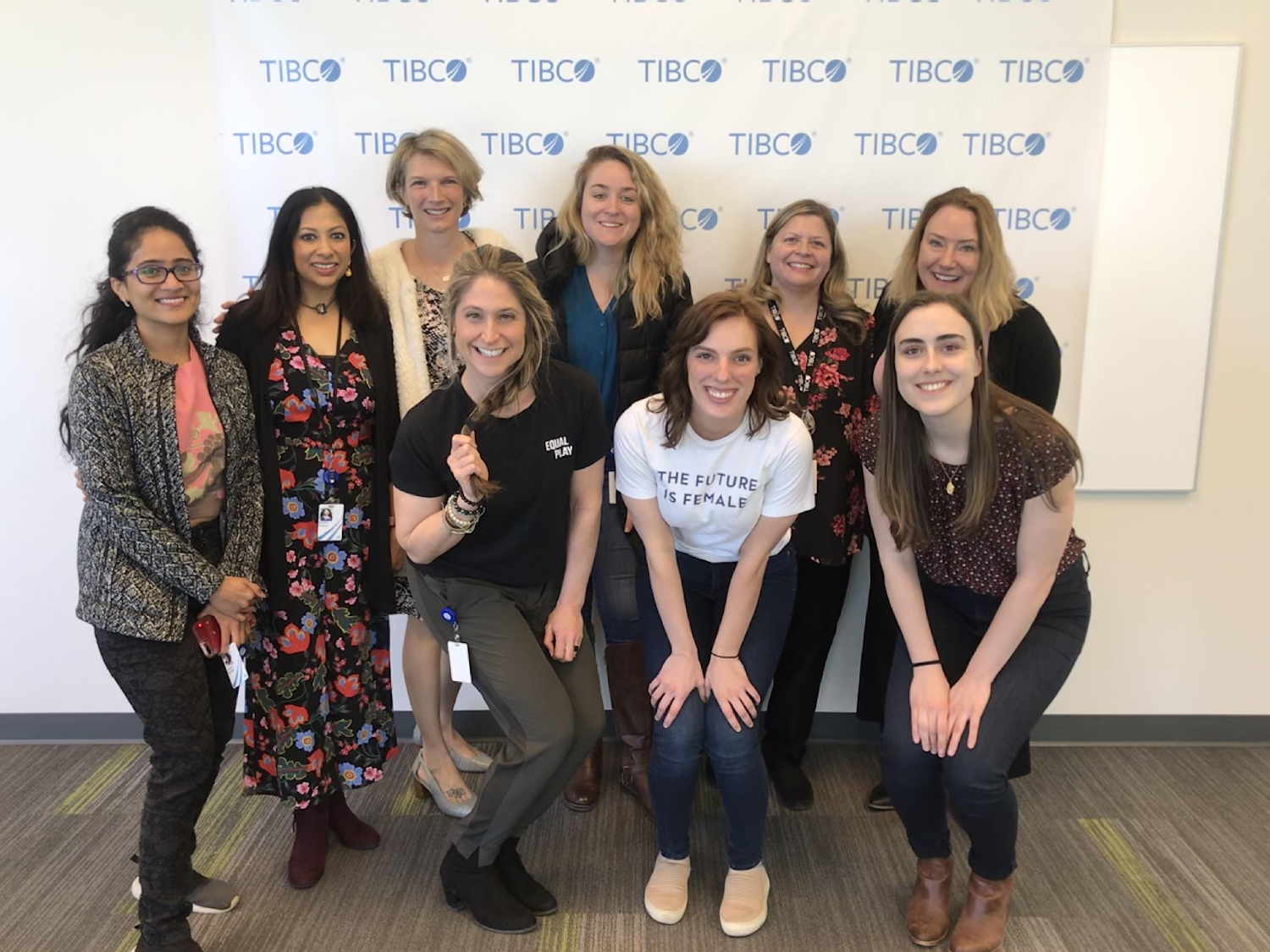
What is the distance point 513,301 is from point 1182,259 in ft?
6.69

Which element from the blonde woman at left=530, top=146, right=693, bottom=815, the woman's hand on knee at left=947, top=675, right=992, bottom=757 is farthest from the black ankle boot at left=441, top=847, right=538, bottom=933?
the woman's hand on knee at left=947, top=675, right=992, bottom=757

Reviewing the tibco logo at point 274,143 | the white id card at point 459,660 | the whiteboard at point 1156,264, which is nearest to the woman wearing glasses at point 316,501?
the white id card at point 459,660

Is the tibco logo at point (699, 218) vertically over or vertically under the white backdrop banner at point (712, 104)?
under

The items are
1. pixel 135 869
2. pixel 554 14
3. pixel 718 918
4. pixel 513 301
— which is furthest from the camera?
pixel 554 14

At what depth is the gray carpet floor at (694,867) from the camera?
6.47ft

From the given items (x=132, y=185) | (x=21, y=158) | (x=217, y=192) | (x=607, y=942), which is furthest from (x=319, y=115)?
(x=607, y=942)

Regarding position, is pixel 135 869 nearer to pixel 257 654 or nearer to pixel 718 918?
pixel 257 654

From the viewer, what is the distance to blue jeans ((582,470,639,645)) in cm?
233

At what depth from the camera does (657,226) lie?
7.50ft

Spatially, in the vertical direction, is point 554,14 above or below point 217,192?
above

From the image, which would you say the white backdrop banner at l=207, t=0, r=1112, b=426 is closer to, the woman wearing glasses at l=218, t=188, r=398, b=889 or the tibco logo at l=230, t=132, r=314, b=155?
the tibco logo at l=230, t=132, r=314, b=155

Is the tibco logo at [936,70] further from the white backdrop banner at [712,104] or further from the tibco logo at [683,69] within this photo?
the tibco logo at [683,69]

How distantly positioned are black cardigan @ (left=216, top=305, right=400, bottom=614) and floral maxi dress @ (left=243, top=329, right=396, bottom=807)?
0.05 ft

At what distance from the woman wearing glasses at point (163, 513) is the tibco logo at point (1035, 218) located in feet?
7.11
